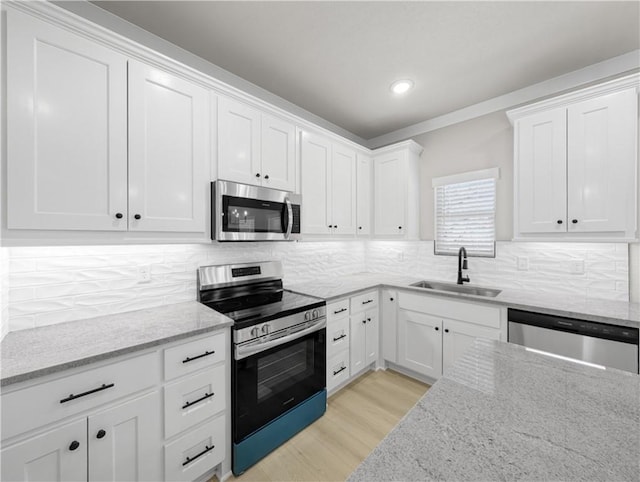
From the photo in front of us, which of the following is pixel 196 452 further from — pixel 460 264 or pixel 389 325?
pixel 460 264

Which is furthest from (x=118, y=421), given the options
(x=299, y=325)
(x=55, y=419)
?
(x=299, y=325)

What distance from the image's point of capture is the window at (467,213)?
278cm

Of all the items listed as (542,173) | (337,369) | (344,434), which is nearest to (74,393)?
(344,434)

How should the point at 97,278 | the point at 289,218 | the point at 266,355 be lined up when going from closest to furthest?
the point at 97,278 → the point at 266,355 → the point at 289,218

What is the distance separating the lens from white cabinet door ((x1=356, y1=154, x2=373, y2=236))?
10.3 feet

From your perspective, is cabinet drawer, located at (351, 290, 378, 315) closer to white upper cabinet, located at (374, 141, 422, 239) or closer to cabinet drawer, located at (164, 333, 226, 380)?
white upper cabinet, located at (374, 141, 422, 239)

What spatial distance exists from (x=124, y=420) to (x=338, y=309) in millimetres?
1594

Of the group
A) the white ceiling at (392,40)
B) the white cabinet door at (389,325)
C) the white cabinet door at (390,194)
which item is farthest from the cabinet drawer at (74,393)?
the white cabinet door at (390,194)

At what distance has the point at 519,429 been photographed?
26.0 inches

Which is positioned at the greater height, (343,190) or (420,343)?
(343,190)

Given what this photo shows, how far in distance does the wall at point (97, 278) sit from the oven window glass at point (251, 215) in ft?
1.25

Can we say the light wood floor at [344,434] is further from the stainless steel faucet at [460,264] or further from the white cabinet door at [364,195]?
the white cabinet door at [364,195]

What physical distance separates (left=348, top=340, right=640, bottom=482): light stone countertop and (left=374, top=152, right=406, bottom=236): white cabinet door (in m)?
2.31

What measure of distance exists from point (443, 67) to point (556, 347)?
2.29m
